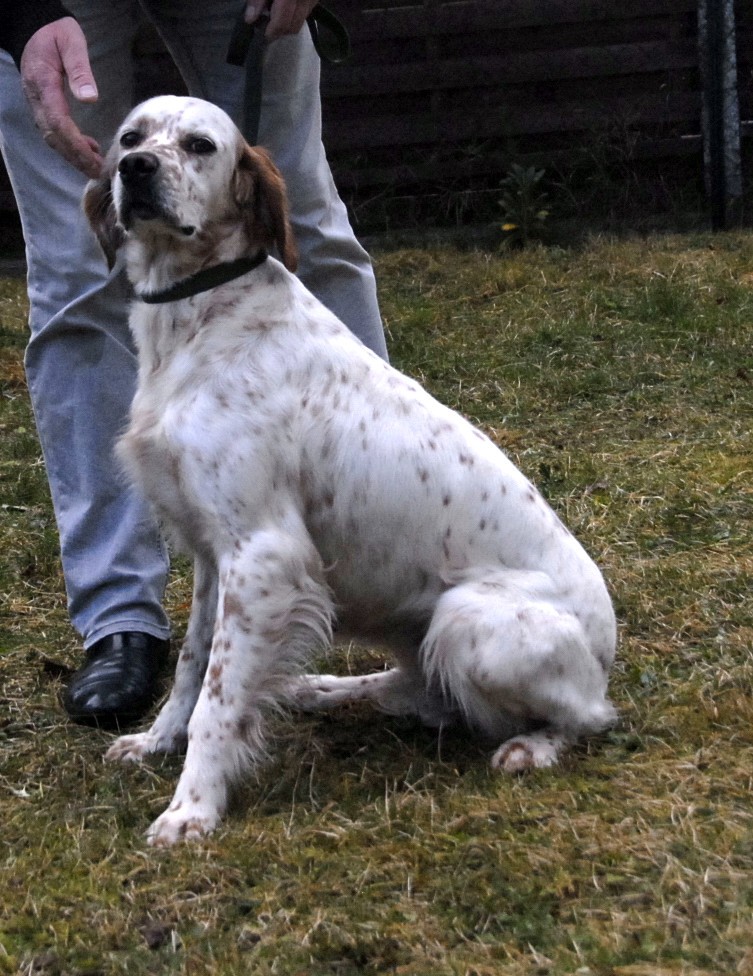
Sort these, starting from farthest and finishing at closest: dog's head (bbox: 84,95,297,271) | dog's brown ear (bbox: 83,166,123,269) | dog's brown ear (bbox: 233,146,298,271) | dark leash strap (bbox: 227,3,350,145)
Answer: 1. dark leash strap (bbox: 227,3,350,145)
2. dog's brown ear (bbox: 83,166,123,269)
3. dog's brown ear (bbox: 233,146,298,271)
4. dog's head (bbox: 84,95,297,271)

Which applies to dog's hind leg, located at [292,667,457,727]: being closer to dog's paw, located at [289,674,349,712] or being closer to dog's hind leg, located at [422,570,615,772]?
dog's paw, located at [289,674,349,712]

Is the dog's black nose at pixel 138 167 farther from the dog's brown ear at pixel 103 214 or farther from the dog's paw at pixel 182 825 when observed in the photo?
the dog's paw at pixel 182 825

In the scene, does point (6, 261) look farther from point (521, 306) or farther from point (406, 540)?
point (406, 540)

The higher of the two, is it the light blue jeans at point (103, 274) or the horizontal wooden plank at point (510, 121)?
the light blue jeans at point (103, 274)

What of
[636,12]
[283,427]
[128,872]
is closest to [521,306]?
[636,12]

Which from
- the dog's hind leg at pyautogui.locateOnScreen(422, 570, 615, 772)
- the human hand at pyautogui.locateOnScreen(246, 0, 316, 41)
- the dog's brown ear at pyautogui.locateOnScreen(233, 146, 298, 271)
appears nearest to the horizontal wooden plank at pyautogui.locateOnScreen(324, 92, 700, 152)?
the human hand at pyautogui.locateOnScreen(246, 0, 316, 41)

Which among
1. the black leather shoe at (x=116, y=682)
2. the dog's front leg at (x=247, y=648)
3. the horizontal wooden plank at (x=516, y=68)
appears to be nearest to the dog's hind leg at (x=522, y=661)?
the dog's front leg at (x=247, y=648)

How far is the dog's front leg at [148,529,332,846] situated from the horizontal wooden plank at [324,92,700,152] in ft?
21.6

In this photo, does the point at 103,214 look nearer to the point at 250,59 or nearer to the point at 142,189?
the point at 142,189

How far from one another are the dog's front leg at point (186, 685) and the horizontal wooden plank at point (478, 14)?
21.6ft

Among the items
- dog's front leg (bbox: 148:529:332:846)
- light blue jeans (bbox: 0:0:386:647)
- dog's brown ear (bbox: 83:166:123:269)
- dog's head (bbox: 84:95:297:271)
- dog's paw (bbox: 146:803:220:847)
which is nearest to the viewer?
dog's paw (bbox: 146:803:220:847)

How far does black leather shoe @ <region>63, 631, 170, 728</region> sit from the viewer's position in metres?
3.12

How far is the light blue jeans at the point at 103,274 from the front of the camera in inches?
130

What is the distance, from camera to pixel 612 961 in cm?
196
